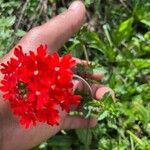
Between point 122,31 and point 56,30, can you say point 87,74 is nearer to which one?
point 56,30

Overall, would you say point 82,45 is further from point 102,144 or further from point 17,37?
point 102,144

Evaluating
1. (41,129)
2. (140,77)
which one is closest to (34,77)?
(41,129)

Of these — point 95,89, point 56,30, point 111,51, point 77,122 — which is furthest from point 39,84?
point 111,51

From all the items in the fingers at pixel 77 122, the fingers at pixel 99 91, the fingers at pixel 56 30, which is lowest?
the fingers at pixel 77 122

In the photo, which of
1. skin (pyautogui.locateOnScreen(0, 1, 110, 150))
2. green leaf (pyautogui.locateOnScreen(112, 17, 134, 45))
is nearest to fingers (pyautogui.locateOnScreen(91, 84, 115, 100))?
skin (pyautogui.locateOnScreen(0, 1, 110, 150))

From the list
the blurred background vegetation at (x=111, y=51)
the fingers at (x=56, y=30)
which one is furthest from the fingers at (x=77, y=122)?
the fingers at (x=56, y=30)

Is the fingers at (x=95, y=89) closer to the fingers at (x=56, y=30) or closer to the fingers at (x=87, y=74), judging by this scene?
the fingers at (x=87, y=74)
